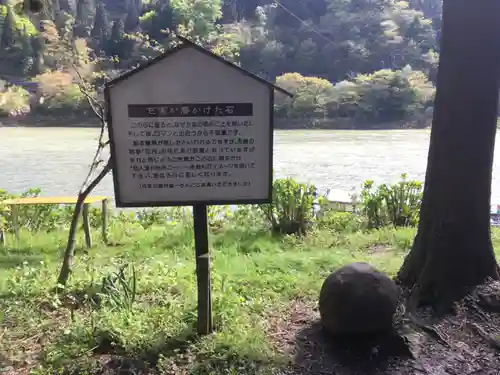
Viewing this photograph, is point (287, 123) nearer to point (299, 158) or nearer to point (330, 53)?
point (299, 158)

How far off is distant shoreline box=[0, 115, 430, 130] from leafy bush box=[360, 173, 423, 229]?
23.8 metres

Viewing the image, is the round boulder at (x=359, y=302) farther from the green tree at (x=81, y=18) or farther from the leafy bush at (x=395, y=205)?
the green tree at (x=81, y=18)

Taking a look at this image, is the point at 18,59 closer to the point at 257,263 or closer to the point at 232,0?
the point at 232,0

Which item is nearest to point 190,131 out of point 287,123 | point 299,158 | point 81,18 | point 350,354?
point 350,354

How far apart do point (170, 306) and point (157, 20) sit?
9.58m

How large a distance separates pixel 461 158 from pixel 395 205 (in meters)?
3.86

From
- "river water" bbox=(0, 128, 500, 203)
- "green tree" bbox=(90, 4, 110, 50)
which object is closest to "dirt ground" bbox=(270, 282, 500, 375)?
"river water" bbox=(0, 128, 500, 203)

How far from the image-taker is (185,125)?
2812 mm

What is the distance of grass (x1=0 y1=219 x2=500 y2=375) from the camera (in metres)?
2.94

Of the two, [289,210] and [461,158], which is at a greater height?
[461,158]

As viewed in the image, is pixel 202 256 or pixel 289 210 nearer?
pixel 202 256

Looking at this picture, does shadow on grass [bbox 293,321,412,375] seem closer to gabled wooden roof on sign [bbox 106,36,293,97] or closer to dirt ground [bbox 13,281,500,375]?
dirt ground [bbox 13,281,500,375]

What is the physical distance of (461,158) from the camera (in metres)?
3.57

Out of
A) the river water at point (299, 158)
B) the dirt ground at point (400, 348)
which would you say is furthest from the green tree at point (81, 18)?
the dirt ground at point (400, 348)
